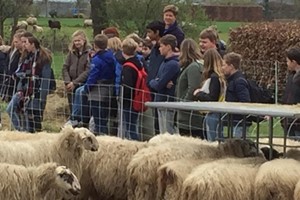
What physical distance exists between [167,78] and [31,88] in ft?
8.40

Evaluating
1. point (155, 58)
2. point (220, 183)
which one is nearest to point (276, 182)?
point (220, 183)

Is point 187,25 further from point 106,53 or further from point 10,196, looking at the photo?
point 10,196

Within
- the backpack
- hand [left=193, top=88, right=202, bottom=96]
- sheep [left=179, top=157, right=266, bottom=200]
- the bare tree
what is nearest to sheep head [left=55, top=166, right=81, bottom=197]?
sheep [left=179, top=157, right=266, bottom=200]

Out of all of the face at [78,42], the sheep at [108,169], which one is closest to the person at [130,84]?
the face at [78,42]

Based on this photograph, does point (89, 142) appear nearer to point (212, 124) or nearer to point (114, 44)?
point (212, 124)

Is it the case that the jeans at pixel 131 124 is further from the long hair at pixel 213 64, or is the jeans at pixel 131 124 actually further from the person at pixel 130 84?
the long hair at pixel 213 64

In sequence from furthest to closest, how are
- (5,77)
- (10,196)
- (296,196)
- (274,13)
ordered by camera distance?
(274,13), (5,77), (10,196), (296,196)

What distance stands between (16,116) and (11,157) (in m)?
3.75

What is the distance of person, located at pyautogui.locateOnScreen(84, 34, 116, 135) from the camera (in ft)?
38.7

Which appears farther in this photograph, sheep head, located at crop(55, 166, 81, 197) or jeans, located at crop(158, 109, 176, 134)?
jeans, located at crop(158, 109, 176, 134)

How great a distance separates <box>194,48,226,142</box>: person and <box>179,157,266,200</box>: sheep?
261 centimetres

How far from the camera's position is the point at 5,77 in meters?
13.7

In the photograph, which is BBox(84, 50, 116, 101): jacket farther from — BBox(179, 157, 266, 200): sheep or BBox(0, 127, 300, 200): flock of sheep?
BBox(179, 157, 266, 200): sheep

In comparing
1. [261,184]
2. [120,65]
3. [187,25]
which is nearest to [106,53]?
[120,65]
